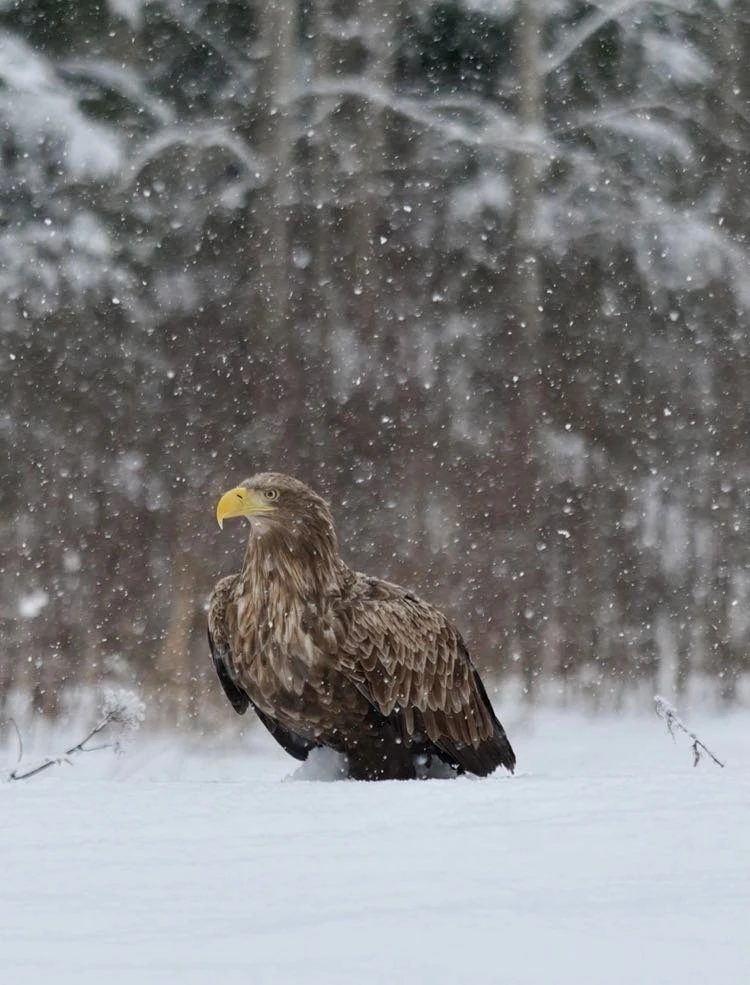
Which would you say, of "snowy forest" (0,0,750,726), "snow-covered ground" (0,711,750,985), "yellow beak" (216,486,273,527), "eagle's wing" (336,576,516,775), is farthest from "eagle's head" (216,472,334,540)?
"snowy forest" (0,0,750,726)

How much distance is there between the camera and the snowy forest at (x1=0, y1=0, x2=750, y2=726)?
306 inches

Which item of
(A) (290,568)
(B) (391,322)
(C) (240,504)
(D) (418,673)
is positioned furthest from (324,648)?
(B) (391,322)

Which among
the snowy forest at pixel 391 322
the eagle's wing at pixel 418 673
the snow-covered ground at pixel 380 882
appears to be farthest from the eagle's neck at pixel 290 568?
the snowy forest at pixel 391 322

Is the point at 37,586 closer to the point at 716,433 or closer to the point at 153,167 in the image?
the point at 153,167

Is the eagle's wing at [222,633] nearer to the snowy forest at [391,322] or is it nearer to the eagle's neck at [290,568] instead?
the eagle's neck at [290,568]

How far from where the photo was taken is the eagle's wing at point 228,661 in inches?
160

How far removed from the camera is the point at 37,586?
7469 mm

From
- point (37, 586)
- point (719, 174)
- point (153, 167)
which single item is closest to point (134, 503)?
point (37, 586)

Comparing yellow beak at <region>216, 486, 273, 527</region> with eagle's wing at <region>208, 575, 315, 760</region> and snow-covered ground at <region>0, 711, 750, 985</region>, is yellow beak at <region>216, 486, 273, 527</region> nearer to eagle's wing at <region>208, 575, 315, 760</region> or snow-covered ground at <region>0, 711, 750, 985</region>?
eagle's wing at <region>208, 575, 315, 760</region>

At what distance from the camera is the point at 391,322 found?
9000mm

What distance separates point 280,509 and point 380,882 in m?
2.05

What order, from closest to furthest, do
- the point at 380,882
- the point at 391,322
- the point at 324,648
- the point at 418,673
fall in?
the point at 380,882 → the point at 324,648 → the point at 418,673 → the point at 391,322

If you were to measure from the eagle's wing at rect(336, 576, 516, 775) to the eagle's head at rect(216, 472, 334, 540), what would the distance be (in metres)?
0.24

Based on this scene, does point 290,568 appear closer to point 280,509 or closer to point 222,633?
point 280,509
